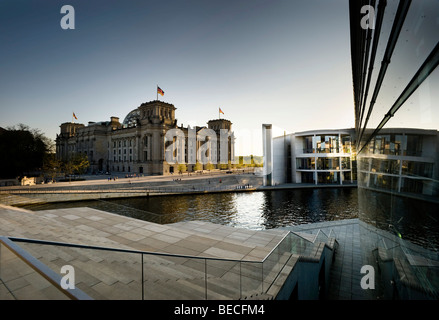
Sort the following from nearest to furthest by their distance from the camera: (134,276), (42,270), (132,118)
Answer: (42,270), (134,276), (132,118)

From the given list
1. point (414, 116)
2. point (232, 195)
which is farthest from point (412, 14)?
point (232, 195)

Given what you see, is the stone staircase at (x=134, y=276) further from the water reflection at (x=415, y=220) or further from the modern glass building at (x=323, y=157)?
the modern glass building at (x=323, y=157)

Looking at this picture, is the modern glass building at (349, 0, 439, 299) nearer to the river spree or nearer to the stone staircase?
the stone staircase

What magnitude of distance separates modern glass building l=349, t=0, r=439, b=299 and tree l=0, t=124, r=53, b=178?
59560mm

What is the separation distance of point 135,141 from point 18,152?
125 ft

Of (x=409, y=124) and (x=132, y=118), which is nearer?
(x=409, y=124)

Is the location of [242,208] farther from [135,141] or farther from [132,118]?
[132,118]

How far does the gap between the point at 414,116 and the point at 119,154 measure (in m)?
93.7

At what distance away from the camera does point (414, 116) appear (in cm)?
307

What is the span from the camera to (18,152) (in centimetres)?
4297

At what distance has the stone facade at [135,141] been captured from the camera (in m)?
71.0

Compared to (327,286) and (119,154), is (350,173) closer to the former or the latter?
(327,286)

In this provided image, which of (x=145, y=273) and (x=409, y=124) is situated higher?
(x=409, y=124)

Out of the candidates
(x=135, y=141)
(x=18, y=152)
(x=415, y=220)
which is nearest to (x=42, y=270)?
(x=415, y=220)
